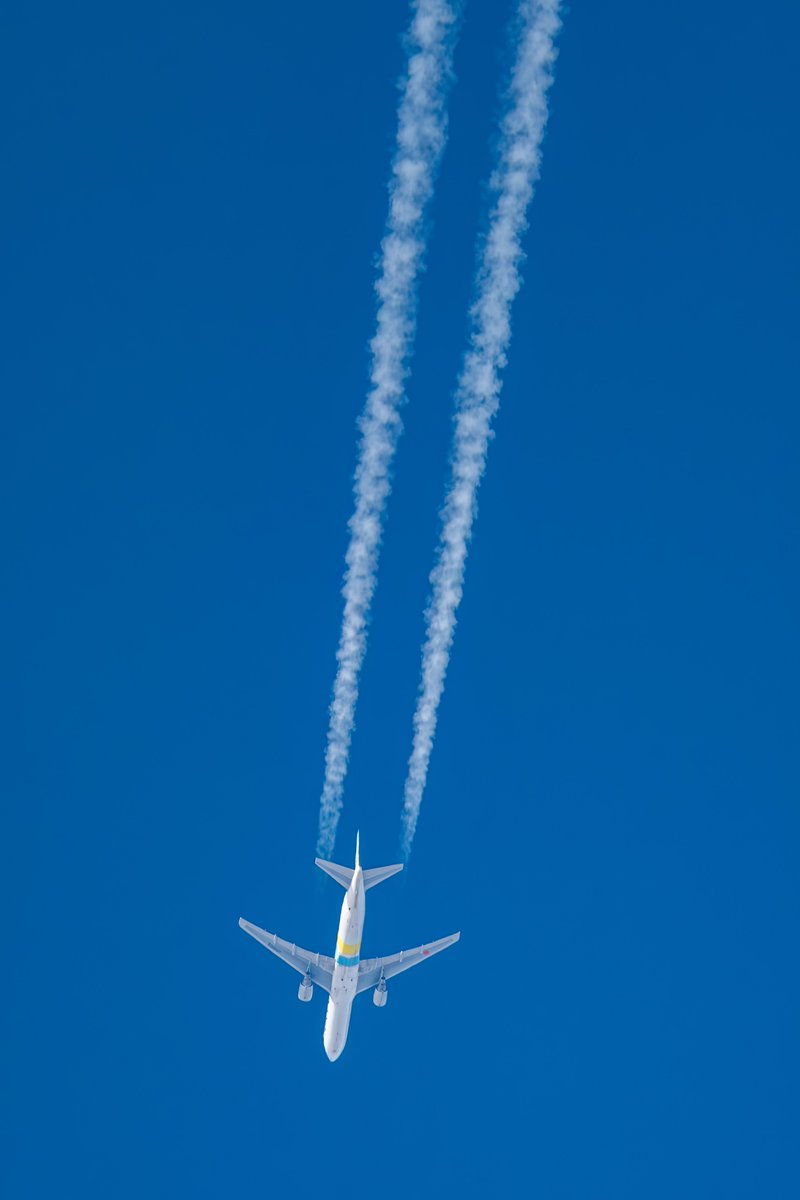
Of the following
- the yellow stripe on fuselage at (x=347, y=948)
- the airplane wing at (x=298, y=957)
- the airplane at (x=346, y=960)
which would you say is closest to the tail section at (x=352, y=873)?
the airplane at (x=346, y=960)

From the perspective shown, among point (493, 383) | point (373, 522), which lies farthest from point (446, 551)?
point (493, 383)

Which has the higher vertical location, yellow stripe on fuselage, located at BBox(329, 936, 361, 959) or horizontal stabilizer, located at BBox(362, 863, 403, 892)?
horizontal stabilizer, located at BBox(362, 863, 403, 892)

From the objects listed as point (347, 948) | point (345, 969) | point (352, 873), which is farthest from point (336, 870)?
point (345, 969)

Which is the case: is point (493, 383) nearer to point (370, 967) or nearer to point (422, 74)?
point (422, 74)

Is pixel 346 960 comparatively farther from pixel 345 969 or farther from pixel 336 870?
pixel 336 870

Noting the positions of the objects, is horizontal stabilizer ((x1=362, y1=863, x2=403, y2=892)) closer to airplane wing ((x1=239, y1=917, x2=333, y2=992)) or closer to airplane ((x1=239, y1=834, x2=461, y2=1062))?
airplane ((x1=239, y1=834, x2=461, y2=1062))

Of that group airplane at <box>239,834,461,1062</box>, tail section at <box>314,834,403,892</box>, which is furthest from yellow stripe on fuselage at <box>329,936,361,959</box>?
tail section at <box>314,834,403,892</box>
